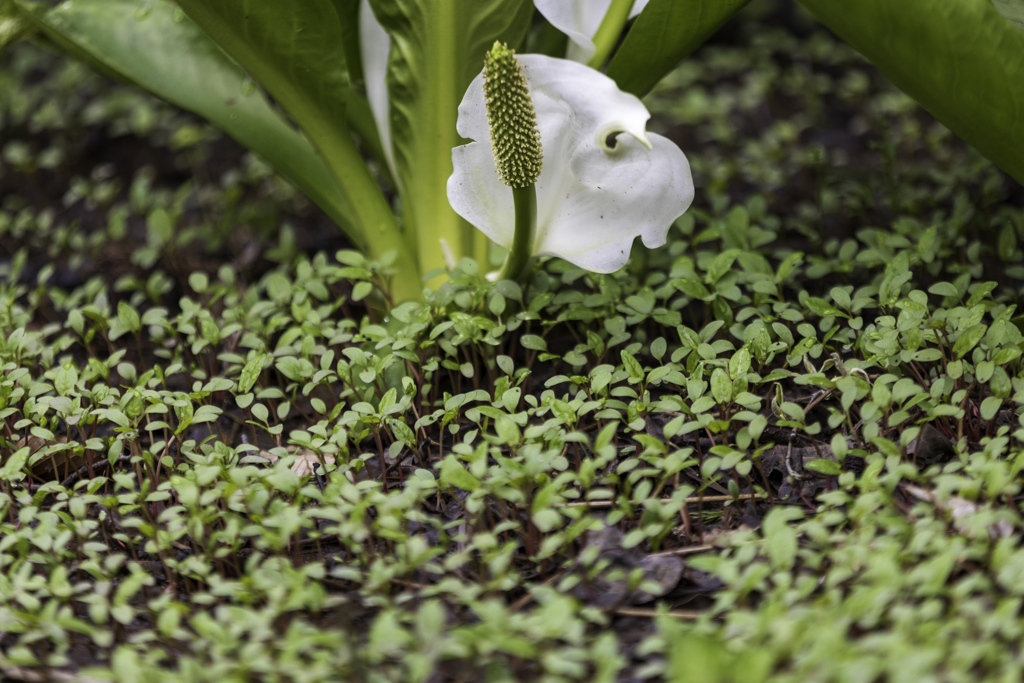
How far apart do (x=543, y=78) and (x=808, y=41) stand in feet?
5.95

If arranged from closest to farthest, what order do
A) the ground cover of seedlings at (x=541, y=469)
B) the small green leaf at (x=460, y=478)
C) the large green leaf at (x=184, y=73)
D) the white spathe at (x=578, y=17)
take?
the ground cover of seedlings at (x=541, y=469)
the small green leaf at (x=460, y=478)
the white spathe at (x=578, y=17)
the large green leaf at (x=184, y=73)

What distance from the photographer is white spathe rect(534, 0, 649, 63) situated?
0.97m

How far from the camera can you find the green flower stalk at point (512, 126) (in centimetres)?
85

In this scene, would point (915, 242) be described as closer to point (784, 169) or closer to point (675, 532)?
point (784, 169)

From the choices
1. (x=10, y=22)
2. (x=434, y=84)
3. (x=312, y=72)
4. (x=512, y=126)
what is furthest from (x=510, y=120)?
(x=10, y=22)

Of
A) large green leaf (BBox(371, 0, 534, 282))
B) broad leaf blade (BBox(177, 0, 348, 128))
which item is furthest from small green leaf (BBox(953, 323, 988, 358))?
broad leaf blade (BBox(177, 0, 348, 128))

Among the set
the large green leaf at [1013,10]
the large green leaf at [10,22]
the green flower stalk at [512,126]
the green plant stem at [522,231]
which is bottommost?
the green plant stem at [522,231]

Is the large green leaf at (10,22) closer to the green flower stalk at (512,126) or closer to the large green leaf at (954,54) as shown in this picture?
the green flower stalk at (512,126)

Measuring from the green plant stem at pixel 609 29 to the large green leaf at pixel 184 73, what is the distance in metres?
0.44

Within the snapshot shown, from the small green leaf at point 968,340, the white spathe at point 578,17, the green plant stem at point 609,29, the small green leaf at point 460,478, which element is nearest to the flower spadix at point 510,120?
the white spathe at point 578,17

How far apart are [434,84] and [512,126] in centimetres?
24

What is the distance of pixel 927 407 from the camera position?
86 centimetres

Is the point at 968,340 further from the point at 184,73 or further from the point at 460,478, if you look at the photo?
the point at 184,73

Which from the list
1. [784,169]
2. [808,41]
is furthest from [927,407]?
[808,41]
